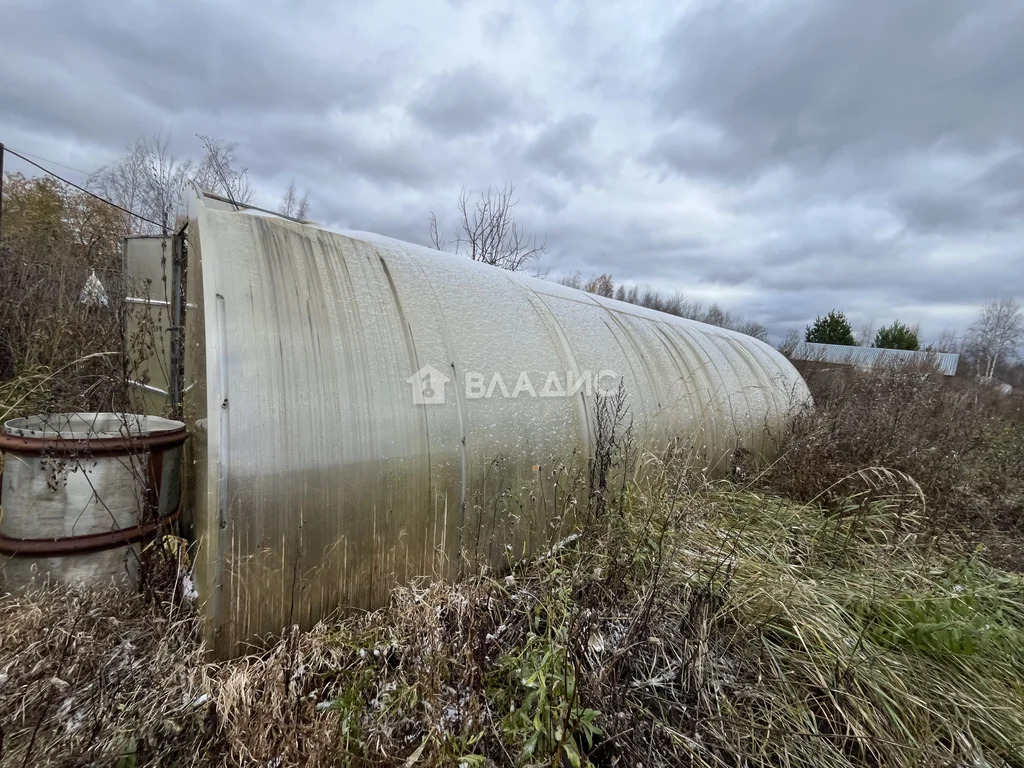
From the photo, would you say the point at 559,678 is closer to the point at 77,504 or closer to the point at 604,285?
the point at 77,504

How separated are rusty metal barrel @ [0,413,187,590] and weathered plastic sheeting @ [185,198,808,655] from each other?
26 centimetres

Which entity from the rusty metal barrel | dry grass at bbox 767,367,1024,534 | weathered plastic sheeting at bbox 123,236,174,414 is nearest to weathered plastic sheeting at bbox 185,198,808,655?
the rusty metal barrel

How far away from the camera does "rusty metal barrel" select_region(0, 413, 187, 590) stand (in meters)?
2.13

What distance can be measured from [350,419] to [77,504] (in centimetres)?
140

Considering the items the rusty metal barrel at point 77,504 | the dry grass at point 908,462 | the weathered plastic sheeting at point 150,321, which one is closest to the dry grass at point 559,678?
the rusty metal barrel at point 77,504

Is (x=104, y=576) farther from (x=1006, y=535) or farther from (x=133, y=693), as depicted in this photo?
(x=1006, y=535)

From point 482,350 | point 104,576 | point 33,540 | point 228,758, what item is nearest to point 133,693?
point 228,758

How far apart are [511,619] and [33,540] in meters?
2.40

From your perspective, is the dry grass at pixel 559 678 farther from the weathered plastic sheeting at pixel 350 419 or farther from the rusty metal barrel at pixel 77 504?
the weathered plastic sheeting at pixel 350 419

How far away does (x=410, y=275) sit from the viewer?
298 cm

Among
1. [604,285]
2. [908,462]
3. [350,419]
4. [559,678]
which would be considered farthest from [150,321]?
[604,285]

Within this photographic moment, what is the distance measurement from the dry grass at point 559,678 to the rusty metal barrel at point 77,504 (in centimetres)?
15

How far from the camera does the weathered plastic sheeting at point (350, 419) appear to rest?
2.02m

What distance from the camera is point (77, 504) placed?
2195 mm
